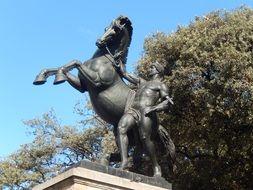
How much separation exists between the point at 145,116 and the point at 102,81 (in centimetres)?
105

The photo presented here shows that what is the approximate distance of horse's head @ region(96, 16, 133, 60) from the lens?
10953mm

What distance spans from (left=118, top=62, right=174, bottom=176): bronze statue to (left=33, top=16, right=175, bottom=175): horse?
0.22m

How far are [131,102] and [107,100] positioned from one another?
0.53m

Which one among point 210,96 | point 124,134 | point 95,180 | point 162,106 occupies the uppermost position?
point 210,96

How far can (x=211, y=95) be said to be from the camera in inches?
804

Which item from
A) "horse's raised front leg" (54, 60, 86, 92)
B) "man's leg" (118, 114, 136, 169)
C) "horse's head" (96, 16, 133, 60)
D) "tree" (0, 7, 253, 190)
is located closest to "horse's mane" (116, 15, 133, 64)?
"horse's head" (96, 16, 133, 60)

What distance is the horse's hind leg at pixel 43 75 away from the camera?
1016 cm

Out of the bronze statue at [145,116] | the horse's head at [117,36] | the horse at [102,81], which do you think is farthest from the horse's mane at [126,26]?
the bronze statue at [145,116]

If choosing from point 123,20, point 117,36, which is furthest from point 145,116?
point 123,20

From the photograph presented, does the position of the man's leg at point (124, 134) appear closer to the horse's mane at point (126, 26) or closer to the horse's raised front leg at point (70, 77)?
the horse's raised front leg at point (70, 77)

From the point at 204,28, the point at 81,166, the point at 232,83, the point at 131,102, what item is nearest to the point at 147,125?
the point at 131,102

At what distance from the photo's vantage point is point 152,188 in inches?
377

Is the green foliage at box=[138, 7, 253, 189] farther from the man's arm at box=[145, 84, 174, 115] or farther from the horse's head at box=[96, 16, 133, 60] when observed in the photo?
the man's arm at box=[145, 84, 174, 115]

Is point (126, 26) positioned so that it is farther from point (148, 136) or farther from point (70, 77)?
point (148, 136)
